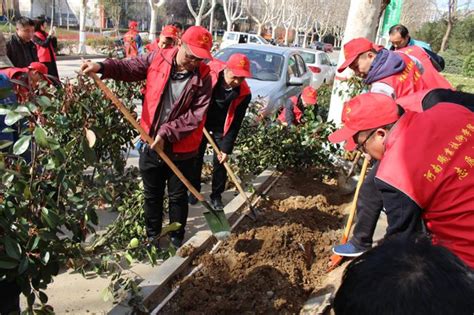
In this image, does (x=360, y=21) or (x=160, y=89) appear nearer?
(x=160, y=89)

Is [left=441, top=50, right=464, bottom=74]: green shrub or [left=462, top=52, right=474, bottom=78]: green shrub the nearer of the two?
[left=462, top=52, right=474, bottom=78]: green shrub

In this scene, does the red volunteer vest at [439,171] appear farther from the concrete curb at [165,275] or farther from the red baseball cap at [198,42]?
the concrete curb at [165,275]

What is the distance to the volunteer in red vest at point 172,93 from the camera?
120 inches

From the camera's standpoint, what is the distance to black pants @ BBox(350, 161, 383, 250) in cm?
325

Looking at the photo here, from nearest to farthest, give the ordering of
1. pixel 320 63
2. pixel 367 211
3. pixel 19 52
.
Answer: pixel 367 211, pixel 19 52, pixel 320 63

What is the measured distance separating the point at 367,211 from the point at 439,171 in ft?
4.66

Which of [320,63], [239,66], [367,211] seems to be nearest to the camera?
[367,211]

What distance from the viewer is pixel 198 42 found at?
301cm

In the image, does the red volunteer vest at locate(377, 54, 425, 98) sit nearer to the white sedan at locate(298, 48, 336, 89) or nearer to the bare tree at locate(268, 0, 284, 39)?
the white sedan at locate(298, 48, 336, 89)

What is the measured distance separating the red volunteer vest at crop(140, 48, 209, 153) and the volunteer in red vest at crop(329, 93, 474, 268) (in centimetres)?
153

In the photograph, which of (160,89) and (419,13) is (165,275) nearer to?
(160,89)

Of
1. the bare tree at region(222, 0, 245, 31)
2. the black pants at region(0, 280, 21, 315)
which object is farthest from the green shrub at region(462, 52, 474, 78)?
the black pants at region(0, 280, 21, 315)

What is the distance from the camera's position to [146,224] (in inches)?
140

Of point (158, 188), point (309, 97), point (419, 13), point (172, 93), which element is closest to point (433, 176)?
point (172, 93)
